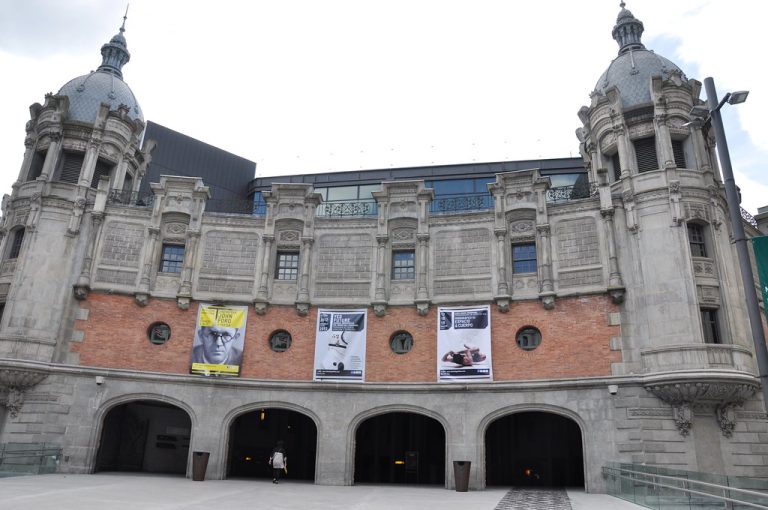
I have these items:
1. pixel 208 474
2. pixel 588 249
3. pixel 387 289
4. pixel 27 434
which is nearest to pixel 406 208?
pixel 387 289

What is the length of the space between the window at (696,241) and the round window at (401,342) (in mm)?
13650

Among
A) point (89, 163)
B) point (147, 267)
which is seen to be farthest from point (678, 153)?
point (89, 163)

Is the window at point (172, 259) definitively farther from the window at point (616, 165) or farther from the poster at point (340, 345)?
the window at point (616, 165)

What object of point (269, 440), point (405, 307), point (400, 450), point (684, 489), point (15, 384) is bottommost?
point (684, 489)

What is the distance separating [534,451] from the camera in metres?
29.7

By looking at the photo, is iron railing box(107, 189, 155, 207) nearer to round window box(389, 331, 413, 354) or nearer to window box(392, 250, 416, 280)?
window box(392, 250, 416, 280)

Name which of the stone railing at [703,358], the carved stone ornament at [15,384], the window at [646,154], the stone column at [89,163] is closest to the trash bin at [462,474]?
the stone railing at [703,358]

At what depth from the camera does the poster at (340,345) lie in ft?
89.1

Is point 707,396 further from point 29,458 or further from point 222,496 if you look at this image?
point 29,458

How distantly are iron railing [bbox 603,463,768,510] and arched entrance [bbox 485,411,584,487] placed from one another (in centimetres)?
670

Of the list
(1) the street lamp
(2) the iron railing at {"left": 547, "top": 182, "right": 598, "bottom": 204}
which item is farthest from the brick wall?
(1) the street lamp

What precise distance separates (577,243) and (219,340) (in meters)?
18.2

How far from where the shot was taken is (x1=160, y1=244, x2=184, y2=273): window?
2970 centimetres

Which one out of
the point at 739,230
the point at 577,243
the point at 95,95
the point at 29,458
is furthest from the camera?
the point at 95,95
